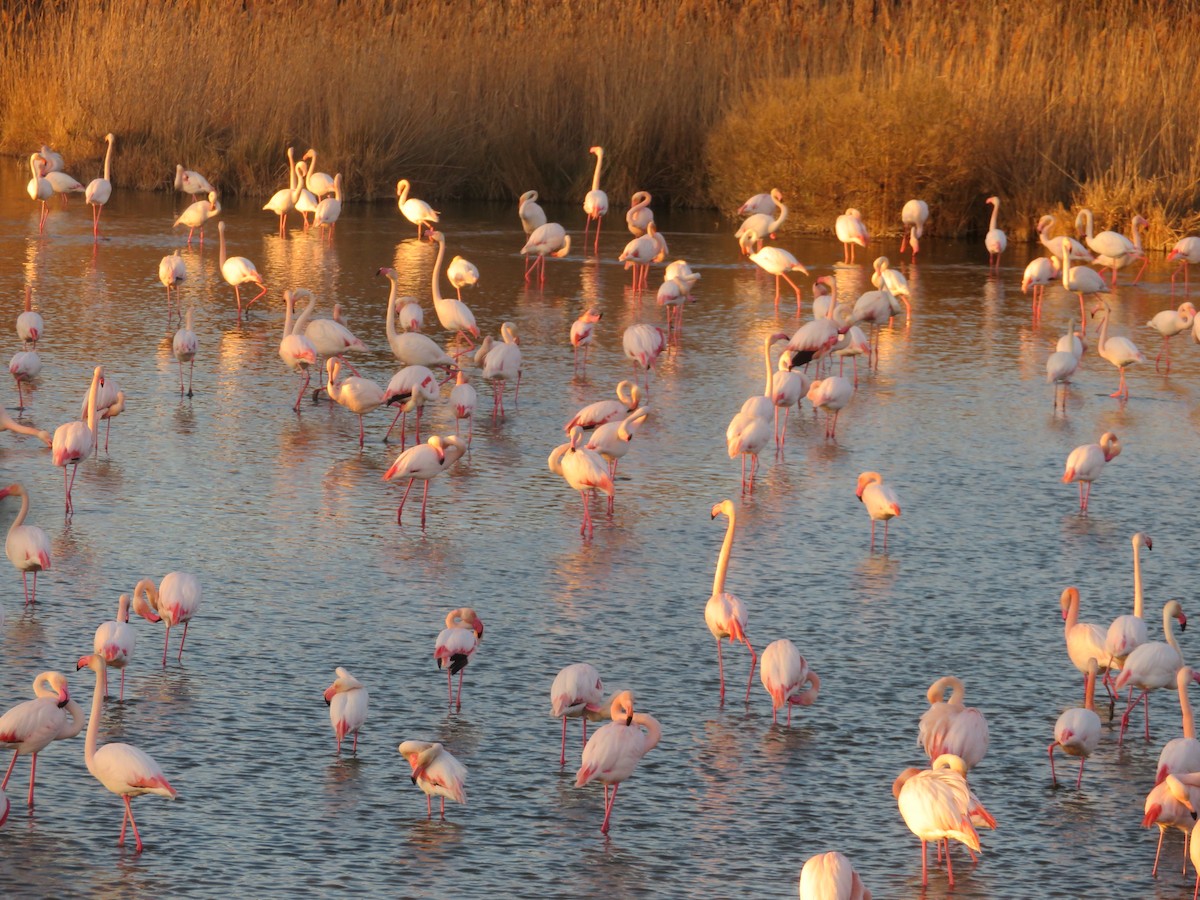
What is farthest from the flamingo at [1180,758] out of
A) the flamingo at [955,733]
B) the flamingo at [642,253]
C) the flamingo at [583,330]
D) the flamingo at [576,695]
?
the flamingo at [642,253]

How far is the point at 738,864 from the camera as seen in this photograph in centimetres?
513

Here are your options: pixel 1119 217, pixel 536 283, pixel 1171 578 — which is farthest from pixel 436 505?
pixel 1119 217

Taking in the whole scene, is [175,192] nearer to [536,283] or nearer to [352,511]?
[536,283]

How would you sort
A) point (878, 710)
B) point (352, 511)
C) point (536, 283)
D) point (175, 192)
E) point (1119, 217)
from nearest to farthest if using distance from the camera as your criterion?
1. point (878, 710)
2. point (352, 511)
3. point (536, 283)
4. point (1119, 217)
5. point (175, 192)

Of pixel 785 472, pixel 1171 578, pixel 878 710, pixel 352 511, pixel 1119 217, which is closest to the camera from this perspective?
pixel 878 710

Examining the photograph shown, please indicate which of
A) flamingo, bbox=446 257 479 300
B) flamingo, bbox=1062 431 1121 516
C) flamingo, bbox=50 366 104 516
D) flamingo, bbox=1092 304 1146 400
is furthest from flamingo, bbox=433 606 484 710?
flamingo, bbox=446 257 479 300

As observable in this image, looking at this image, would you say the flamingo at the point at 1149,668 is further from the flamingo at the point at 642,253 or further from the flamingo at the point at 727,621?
the flamingo at the point at 642,253

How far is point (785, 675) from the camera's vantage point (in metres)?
6.03

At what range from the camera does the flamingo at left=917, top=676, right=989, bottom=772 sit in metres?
5.57

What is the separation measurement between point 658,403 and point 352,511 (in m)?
3.08

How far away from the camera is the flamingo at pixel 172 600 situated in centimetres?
648

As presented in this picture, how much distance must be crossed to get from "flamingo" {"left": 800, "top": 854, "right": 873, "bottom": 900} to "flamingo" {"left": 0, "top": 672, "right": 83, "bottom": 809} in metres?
2.35

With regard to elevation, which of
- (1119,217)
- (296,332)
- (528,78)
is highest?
(528,78)

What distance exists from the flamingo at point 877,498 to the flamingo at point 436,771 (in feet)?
11.1
